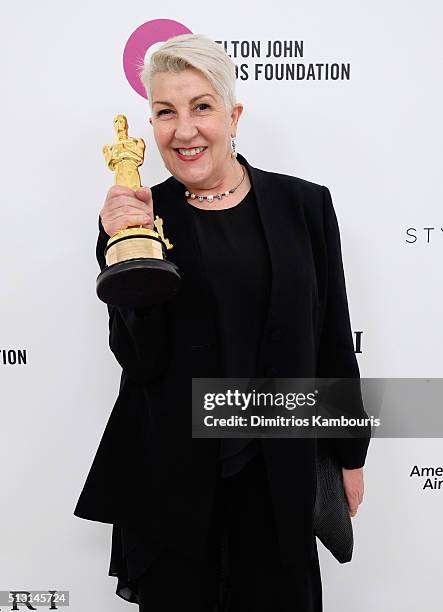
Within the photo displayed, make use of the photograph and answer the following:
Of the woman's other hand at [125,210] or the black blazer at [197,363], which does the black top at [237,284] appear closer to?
the black blazer at [197,363]

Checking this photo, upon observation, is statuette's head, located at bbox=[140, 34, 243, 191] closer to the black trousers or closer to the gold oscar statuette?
the gold oscar statuette

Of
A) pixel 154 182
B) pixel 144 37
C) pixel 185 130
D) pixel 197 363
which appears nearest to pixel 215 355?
pixel 197 363

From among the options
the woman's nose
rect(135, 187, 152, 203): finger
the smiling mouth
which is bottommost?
rect(135, 187, 152, 203): finger

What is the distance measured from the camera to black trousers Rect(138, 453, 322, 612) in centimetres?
104

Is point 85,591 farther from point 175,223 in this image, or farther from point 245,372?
point 175,223

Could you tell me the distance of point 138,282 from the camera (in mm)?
790

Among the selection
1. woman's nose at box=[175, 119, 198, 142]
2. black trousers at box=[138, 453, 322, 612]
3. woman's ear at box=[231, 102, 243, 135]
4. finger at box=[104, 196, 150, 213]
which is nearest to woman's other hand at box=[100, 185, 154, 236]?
finger at box=[104, 196, 150, 213]

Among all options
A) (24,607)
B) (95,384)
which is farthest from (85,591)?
(95,384)

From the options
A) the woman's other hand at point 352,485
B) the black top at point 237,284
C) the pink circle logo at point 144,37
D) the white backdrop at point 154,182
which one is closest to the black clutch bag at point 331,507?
the woman's other hand at point 352,485

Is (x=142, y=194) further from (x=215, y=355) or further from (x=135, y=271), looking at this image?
(x=215, y=355)

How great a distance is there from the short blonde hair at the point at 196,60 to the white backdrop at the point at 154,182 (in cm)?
33

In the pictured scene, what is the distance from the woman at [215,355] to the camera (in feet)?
3.07

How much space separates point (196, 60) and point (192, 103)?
0.06 m

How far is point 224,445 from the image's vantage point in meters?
1.00
